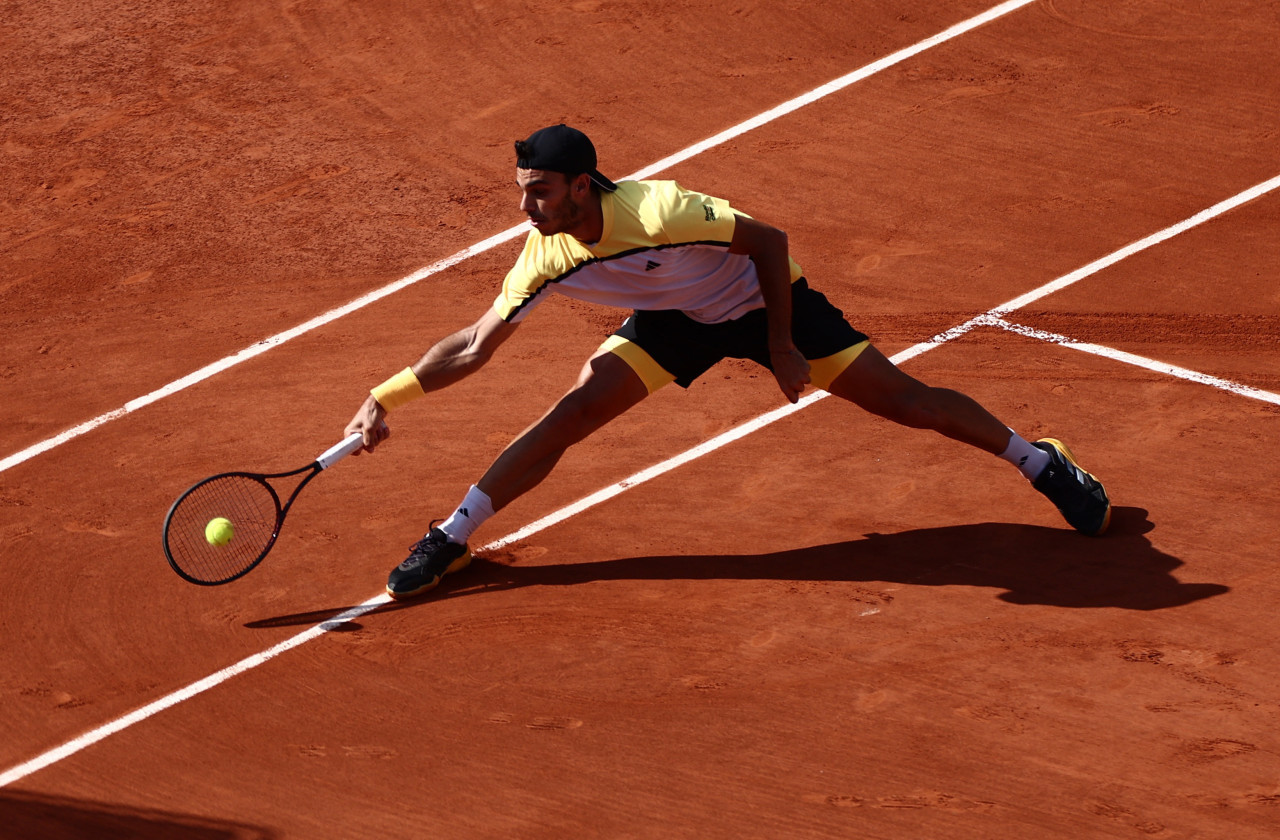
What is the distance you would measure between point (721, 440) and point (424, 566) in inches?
67.7

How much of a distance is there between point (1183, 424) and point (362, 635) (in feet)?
13.0

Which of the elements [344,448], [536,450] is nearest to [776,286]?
[536,450]

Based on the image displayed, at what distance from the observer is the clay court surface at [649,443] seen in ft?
17.9

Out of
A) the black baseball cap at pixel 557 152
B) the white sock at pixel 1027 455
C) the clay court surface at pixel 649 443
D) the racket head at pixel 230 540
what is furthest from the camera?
the white sock at pixel 1027 455

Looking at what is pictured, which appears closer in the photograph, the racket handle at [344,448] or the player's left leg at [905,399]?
the racket handle at [344,448]

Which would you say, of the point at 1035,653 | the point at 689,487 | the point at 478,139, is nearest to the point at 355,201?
the point at 478,139

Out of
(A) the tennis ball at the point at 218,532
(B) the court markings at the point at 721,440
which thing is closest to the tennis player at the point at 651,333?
(B) the court markings at the point at 721,440

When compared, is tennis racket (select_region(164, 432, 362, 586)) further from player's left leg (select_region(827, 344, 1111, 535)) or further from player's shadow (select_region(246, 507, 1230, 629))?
player's left leg (select_region(827, 344, 1111, 535))

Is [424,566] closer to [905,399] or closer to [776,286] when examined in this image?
[776,286]

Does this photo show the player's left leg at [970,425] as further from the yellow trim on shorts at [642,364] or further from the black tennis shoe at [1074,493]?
the yellow trim on shorts at [642,364]

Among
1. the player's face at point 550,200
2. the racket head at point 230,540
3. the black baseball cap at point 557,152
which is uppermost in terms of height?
the black baseball cap at point 557,152

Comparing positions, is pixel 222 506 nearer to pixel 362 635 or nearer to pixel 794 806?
pixel 362 635

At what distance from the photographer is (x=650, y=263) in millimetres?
6059

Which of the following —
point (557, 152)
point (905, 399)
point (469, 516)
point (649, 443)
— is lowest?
point (649, 443)
